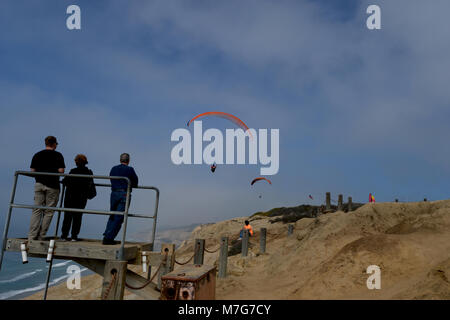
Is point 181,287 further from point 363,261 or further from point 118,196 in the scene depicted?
point 363,261

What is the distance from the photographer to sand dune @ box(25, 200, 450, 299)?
24.9ft

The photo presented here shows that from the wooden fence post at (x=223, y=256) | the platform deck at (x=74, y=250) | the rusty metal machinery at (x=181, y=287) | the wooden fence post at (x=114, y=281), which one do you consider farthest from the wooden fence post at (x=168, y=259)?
the wooden fence post at (x=223, y=256)

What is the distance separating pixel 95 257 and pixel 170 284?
2192 mm

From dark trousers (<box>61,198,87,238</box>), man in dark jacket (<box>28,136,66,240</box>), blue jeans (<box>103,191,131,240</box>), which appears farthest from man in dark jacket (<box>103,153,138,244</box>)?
man in dark jacket (<box>28,136,66,240</box>)

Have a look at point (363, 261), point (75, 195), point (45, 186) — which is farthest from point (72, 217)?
point (363, 261)

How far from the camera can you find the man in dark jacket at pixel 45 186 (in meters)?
6.29

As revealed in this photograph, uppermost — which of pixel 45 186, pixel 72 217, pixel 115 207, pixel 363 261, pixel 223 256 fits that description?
pixel 45 186

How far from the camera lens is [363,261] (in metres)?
8.78

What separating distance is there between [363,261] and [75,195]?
7706 millimetres

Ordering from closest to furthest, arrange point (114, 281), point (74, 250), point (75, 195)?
point (114, 281)
point (74, 250)
point (75, 195)

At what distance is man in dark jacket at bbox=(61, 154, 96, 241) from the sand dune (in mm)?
5661

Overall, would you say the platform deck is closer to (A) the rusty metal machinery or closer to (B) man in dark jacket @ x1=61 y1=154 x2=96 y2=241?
(B) man in dark jacket @ x1=61 y1=154 x2=96 y2=241
